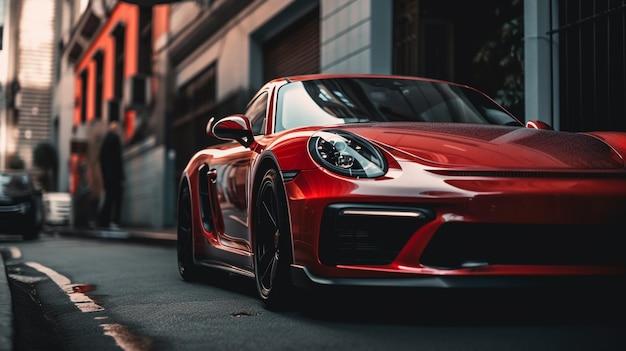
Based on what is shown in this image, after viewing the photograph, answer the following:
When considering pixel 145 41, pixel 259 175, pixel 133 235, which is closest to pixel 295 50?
pixel 133 235

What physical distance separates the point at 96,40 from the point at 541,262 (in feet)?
101

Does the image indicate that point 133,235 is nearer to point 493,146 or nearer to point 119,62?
point 493,146

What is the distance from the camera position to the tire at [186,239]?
6.60m

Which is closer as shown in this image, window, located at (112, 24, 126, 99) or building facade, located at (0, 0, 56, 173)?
window, located at (112, 24, 126, 99)

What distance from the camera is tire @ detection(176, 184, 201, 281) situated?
6.60m

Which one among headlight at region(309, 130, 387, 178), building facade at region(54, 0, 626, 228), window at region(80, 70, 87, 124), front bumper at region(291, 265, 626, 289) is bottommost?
front bumper at region(291, 265, 626, 289)

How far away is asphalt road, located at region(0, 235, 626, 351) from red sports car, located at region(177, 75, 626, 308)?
131mm

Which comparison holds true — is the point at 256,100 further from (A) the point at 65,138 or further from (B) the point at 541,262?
(A) the point at 65,138

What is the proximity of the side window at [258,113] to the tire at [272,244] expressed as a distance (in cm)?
75

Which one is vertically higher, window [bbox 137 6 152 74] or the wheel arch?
window [bbox 137 6 152 74]

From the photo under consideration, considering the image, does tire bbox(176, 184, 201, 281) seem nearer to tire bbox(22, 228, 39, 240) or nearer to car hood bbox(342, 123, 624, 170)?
car hood bbox(342, 123, 624, 170)

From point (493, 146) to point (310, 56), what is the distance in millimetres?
9946

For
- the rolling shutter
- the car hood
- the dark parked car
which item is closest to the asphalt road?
the car hood

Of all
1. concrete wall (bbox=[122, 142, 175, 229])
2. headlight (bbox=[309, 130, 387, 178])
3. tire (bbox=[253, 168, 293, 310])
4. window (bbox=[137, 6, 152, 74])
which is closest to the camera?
headlight (bbox=[309, 130, 387, 178])
